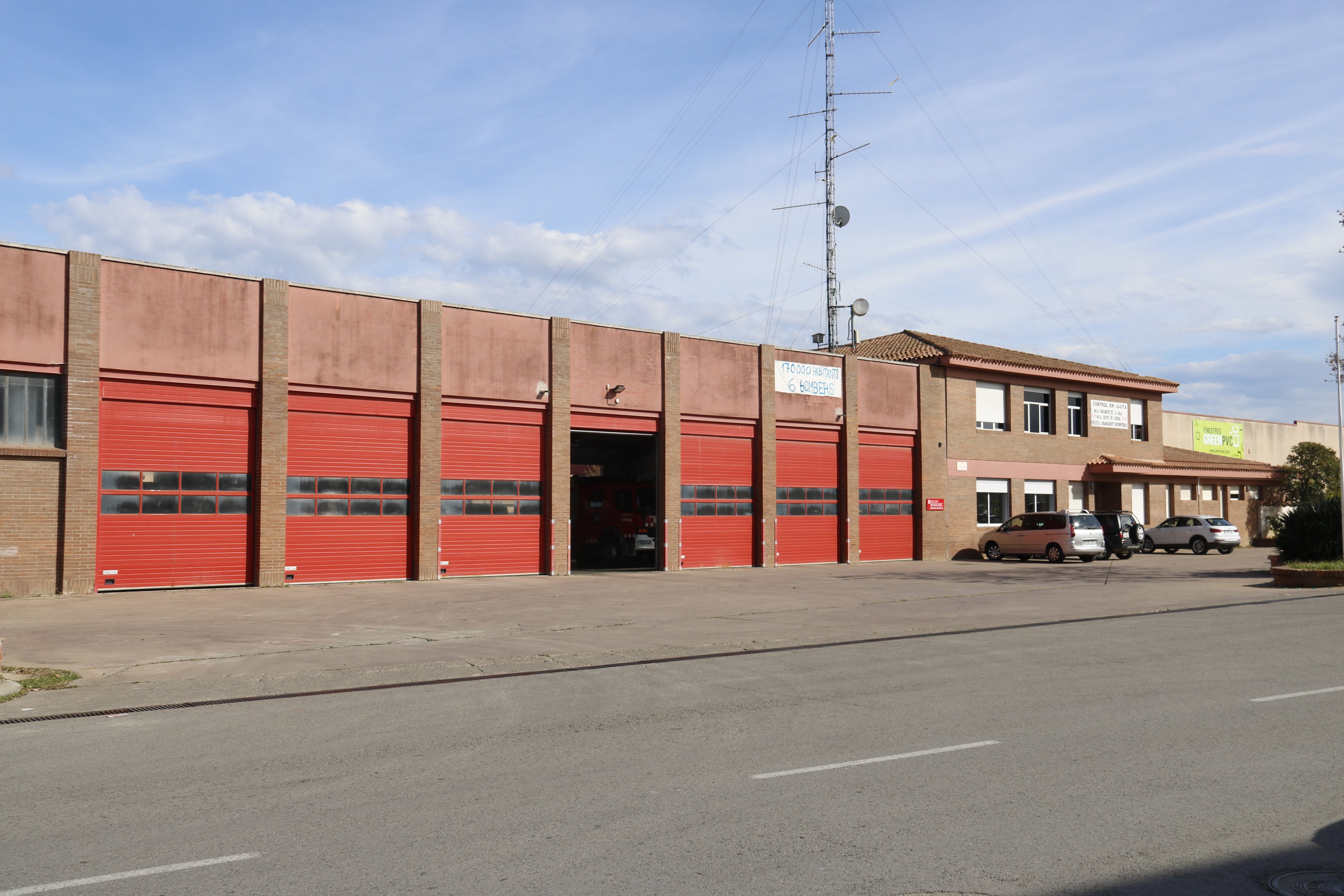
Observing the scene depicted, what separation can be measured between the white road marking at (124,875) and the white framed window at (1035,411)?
1548 inches

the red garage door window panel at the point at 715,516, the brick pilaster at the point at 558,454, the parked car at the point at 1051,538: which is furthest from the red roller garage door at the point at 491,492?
the parked car at the point at 1051,538

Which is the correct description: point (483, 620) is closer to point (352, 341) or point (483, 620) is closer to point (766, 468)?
point (352, 341)

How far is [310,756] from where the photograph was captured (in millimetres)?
7320

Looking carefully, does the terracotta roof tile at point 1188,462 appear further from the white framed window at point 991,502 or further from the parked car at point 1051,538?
the parked car at point 1051,538

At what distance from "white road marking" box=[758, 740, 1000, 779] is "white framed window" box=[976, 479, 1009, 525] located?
1278 inches

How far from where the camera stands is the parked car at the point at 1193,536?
136 feet

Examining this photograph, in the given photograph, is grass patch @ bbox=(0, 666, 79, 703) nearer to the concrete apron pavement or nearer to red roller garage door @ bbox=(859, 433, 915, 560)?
the concrete apron pavement

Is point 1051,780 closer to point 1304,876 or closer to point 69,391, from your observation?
point 1304,876

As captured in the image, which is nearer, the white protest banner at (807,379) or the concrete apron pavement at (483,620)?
the concrete apron pavement at (483,620)

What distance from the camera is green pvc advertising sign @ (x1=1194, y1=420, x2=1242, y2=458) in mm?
54812

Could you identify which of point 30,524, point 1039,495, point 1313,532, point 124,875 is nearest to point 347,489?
point 30,524

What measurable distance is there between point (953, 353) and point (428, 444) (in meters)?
21.0

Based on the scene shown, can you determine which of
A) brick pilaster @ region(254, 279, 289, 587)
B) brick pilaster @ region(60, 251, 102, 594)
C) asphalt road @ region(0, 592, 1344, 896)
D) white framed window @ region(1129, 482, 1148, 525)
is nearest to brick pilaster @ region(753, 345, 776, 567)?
brick pilaster @ region(254, 279, 289, 587)

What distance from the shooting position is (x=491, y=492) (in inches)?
1041
